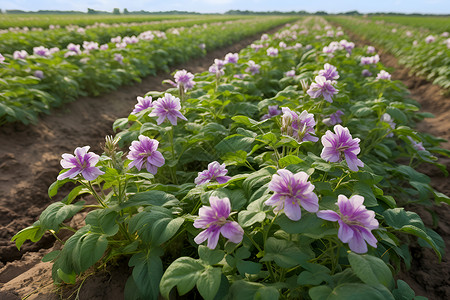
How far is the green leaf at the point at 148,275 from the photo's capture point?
1.53m

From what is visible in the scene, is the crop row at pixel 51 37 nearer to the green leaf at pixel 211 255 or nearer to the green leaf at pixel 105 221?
the green leaf at pixel 105 221

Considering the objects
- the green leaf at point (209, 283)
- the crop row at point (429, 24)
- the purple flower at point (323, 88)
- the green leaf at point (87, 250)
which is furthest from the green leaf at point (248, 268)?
the crop row at point (429, 24)

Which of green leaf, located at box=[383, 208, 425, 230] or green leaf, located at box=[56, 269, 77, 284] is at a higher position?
green leaf, located at box=[383, 208, 425, 230]

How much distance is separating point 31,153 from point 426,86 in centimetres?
835

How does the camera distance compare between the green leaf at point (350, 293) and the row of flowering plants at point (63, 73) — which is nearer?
the green leaf at point (350, 293)

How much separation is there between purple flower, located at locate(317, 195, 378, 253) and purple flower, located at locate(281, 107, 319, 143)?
2.02 ft

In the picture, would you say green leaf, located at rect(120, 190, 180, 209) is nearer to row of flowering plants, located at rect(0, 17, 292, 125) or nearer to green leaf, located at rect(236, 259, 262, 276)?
green leaf, located at rect(236, 259, 262, 276)

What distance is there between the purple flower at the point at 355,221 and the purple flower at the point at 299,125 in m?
0.62

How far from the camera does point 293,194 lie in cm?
131

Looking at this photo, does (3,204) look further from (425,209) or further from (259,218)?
(425,209)

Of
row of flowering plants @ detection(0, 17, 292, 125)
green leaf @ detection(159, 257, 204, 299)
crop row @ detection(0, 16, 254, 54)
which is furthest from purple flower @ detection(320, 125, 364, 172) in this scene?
crop row @ detection(0, 16, 254, 54)

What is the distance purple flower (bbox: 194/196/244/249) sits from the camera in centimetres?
135

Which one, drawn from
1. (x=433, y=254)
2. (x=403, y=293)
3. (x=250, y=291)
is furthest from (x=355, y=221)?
(x=433, y=254)

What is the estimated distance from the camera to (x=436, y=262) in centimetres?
241
